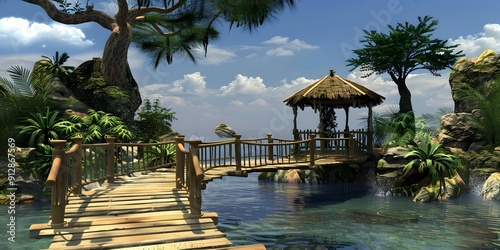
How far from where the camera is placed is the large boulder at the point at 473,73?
64.6 feet

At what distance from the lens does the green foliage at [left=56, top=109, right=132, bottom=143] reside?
15.6m

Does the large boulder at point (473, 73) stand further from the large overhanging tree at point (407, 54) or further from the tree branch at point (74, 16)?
the tree branch at point (74, 16)

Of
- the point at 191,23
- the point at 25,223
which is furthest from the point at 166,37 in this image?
the point at 25,223

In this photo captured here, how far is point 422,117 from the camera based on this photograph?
21000mm

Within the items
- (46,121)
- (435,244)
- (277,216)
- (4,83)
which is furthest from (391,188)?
(4,83)

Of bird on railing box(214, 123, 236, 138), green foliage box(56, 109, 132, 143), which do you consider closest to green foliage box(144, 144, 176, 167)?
green foliage box(56, 109, 132, 143)

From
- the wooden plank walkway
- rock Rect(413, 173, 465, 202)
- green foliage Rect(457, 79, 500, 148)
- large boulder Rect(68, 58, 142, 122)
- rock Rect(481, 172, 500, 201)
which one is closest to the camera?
the wooden plank walkway

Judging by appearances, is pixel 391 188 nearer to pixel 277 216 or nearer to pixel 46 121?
pixel 277 216

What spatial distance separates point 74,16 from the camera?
66.4 ft

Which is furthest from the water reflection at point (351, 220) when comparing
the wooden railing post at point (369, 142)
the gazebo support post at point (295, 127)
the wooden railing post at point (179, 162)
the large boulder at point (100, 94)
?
the large boulder at point (100, 94)

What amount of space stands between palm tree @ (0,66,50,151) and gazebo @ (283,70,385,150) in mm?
10948

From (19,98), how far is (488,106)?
20.6 m

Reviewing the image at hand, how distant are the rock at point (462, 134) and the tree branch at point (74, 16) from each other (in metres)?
17.7

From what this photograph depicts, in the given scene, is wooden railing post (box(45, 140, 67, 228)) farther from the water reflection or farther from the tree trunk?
the tree trunk
